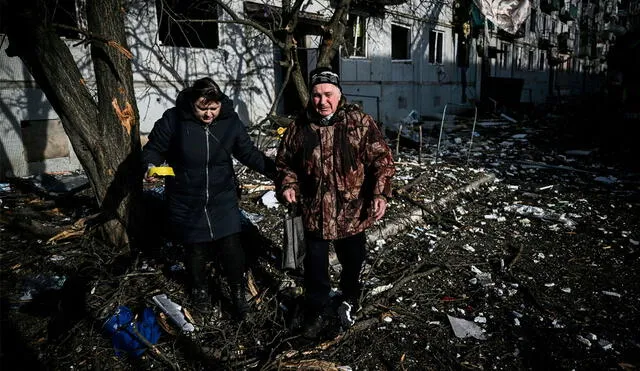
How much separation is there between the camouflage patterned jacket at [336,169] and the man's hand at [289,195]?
4 centimetres

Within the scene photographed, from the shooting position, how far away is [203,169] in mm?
2525

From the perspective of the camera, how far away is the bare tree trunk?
115 inches

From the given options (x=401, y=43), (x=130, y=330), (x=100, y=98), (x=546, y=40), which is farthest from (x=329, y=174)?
(x=546, y=40)

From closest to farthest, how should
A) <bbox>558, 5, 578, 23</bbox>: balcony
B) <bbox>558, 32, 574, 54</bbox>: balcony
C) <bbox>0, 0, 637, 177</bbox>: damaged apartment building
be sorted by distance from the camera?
<bbox>0, 0, 637, 177</bbox>: damaged apartment building
<bbox>558, 5, 578, 23</bbox>: balcony
<bbox>558, 32, 574, 54</bbox>: balcony

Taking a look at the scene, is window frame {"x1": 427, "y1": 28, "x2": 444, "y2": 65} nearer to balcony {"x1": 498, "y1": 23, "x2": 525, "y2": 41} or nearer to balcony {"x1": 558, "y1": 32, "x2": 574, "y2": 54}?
balcony {"x1": 498, "y1": 23, "x2": 525, "y2": 41}

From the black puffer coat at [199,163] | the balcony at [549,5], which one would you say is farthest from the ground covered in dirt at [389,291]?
the balcony at [549,5]

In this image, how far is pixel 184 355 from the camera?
2.47 metres

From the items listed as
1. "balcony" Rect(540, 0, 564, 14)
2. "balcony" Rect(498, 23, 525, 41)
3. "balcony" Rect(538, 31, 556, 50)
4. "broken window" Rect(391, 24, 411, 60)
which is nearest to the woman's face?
"broken window" Rect(391, 24, 411, 60)

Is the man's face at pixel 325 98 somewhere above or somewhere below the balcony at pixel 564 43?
below

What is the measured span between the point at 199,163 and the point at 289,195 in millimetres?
620

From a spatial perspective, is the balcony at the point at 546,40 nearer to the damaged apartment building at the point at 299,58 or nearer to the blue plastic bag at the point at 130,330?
the damaged apartment building at the point at 299,58

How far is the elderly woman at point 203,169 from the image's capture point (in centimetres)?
246

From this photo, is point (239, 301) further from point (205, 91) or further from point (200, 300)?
point (205, 91)

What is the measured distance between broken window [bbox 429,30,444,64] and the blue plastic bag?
1486 cm
